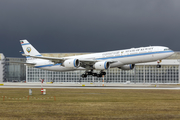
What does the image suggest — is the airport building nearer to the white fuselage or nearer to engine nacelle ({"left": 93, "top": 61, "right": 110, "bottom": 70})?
the white fuselage

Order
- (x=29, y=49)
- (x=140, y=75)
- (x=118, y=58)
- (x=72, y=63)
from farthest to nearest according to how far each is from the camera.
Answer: (x=140, y=75) < (x=29, y=49) < (x=72, y=63) < (x=118, y=58)

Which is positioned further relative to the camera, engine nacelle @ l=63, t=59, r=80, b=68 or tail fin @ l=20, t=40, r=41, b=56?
tail fin @ l=20, t=40, r=41, b=56

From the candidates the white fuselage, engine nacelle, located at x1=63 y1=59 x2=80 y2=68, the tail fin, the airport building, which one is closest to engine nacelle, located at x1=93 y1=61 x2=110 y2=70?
the white fuselage

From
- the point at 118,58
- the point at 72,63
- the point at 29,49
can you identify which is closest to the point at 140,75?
the point at 118,58

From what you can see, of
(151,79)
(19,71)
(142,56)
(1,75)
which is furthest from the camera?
(19,71)

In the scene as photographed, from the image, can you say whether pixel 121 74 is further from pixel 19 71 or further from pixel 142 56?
pixel 19 71

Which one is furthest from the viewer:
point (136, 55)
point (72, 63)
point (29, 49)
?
point (29, 49)

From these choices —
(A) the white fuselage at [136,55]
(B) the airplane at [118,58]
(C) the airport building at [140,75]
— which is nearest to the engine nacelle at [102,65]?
(B) the airplane at [118,58]

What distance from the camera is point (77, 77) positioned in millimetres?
102688

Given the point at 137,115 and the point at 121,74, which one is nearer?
the point at 137,115

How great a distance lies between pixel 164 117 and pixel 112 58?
40.1 metres

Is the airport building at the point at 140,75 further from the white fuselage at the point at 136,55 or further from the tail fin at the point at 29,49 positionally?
the white fuselage at the point at 136,55

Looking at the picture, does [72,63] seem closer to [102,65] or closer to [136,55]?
[102,65]

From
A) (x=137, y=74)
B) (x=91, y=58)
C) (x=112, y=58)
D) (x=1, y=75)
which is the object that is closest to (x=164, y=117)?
(x=112, y=58)
